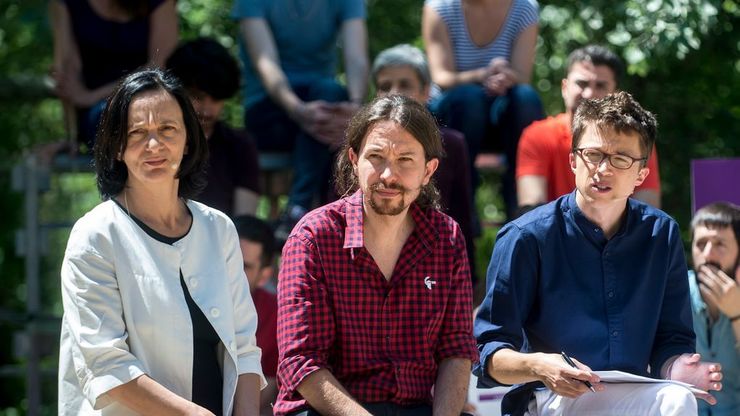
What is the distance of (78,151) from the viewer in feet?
20.0

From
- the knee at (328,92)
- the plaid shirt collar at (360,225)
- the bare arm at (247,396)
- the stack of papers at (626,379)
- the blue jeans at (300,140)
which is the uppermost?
the knee at (328,92)

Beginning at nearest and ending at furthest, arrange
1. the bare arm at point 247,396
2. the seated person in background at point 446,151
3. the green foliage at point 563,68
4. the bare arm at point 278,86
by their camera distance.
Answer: the bare arm at point 247,396 < the seated person in background at point 446,151 < the bare arm at point 278,86 < the green foliage at point 563,68

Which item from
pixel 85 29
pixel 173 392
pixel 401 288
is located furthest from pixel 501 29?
pixel 173 392

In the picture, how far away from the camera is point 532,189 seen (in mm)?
5562

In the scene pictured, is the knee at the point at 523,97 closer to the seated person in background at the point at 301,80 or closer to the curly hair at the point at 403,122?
the seated person in background at the point at 301,80

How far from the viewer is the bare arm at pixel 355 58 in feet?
20.6

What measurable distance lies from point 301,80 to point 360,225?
2633 mm

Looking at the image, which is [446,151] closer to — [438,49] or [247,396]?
[438,49]

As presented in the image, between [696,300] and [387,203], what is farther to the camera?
[696,300]

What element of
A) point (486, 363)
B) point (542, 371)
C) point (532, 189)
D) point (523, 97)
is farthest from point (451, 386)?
point (523, 97)

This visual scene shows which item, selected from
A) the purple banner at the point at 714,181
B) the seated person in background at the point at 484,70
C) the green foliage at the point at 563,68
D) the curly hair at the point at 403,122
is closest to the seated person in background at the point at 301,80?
the seated person in background at the point at 484,70

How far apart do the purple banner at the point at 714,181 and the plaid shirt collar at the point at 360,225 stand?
198 centimetres

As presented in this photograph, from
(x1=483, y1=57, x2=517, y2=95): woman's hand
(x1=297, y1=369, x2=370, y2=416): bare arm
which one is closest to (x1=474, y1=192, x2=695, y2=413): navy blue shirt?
(x1=297, y1=369, x2=370, y2=416): bare arm

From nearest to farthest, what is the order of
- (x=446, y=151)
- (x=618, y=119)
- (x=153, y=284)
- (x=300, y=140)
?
(x=153, y=284) < (x=618, y=119) < (x=446, y=151) < (x=300, y=140)
